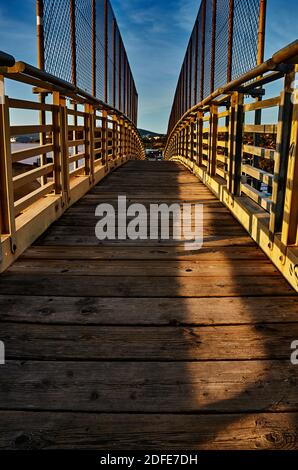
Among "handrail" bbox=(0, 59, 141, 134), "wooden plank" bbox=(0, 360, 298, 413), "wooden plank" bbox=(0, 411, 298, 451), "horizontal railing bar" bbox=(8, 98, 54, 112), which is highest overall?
"handrail" bbox=(0, 59, 141, 134)

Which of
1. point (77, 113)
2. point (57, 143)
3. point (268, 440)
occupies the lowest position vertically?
point (268, 440)

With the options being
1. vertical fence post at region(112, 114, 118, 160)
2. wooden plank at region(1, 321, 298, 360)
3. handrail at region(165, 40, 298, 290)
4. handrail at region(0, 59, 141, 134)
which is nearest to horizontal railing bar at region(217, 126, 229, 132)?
handrail at region(165, 40, 298, 290)

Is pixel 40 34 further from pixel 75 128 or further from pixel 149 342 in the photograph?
pixel 149 342

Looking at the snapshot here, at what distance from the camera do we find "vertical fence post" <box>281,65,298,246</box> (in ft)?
6.16

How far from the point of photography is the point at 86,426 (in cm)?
104

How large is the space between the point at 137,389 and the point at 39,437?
0.98 ft

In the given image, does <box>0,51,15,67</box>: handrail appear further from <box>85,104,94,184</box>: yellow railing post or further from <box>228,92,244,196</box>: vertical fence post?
<box>85,104,94,184</box>: yellow railing post

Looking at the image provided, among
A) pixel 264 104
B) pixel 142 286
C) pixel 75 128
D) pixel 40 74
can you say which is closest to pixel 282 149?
pixel 264 104

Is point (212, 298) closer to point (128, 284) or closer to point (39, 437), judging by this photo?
point (128, 284)

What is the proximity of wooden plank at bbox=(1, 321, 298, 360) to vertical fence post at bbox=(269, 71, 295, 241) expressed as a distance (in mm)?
724

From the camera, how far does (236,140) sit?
322cm

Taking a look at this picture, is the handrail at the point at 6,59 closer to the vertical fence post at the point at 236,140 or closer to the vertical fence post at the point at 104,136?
the vertical fence post at the point at 236,140

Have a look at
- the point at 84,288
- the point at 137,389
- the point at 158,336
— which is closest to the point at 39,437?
the point at 137,389

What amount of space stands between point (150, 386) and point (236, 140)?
242 centimetres
